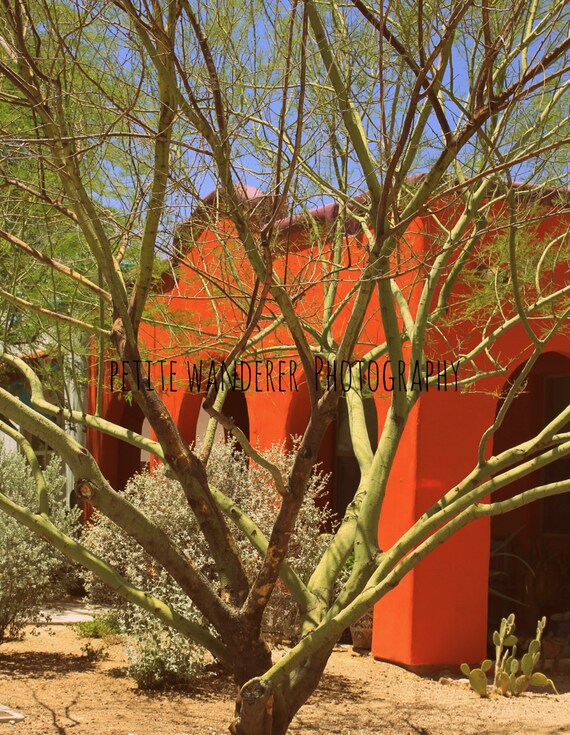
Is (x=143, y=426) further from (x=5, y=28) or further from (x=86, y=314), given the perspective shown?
(x=5, y=28)

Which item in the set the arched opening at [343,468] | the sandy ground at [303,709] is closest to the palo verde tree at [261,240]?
the sandy ground at [303,709]

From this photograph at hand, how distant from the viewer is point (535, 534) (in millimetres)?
11648

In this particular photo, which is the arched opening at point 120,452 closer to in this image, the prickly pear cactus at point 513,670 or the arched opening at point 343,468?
the arched opening at point 343,468

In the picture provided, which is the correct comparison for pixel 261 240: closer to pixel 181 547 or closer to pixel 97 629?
pixel 181 547

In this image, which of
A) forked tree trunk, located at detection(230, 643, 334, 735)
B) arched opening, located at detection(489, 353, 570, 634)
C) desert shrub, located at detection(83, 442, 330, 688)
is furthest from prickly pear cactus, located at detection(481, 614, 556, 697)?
forked tree trunk, located at detection(230, 643, 334, 735)

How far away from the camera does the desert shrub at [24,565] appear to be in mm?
8758

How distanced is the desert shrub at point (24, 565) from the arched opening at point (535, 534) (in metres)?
4.46

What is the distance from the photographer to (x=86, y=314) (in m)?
8.30

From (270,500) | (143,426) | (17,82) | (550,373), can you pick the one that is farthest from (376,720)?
(143,426)

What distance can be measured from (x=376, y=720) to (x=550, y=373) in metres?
6.00

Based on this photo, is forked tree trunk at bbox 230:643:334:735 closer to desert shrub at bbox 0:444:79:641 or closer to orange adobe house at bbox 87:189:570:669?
orange adobe house at bbox 87:189:570:669

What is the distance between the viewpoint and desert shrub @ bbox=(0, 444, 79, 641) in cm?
876

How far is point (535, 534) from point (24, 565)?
6210mm

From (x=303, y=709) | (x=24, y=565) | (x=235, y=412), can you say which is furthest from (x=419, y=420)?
(x=235, y=412)
